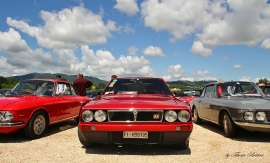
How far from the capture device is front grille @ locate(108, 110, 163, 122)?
12.5 feet

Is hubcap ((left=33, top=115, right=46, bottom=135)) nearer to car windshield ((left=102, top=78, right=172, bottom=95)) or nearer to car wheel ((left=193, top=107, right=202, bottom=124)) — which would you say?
car windshield ((left=102, top=78, right=172, bottom=95))

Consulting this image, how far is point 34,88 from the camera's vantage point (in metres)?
6.55

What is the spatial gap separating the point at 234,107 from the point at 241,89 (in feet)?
4.43

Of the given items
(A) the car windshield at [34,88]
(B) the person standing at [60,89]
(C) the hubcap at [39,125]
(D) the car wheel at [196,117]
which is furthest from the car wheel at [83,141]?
(D) the car wheel at [196,117]

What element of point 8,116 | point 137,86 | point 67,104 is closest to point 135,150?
point 137,86

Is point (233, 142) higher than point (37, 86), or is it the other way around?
point (37, 86)

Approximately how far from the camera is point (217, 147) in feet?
15.9

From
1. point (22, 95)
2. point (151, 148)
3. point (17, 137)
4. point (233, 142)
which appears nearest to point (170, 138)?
point (151, 148)

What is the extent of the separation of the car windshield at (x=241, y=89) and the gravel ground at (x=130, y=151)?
1374mm

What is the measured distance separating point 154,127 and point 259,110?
2763 millimetres

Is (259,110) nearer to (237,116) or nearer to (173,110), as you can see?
(237,116)

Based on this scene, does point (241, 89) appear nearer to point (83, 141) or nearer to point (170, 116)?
point (170, 116)

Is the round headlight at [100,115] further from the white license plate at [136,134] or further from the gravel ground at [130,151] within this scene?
the gravel ground at [130,151]

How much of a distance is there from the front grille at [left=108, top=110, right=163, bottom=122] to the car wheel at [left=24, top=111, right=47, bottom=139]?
244 cm
